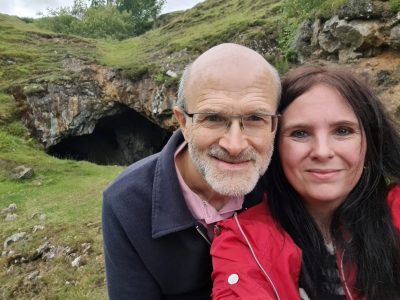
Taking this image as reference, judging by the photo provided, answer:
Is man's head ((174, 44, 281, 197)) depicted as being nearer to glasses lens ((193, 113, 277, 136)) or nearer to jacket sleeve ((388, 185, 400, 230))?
glasses lens ((193, 113, 277, 136))

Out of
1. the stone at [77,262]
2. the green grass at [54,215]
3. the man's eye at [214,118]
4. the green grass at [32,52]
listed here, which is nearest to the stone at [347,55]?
the green grass at [54,215]

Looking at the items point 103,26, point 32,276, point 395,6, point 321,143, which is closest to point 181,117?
point 321,143

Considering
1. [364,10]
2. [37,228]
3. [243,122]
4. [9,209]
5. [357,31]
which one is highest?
[364,10]

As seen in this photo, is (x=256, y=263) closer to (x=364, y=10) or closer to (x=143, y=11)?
(x=364, y=10)

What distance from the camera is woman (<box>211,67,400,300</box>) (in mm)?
2025

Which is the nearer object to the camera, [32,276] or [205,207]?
[205,207]

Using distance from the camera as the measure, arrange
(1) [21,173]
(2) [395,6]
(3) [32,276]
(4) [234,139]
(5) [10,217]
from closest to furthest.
Result: (4) [234,139] < (3) [32,276] < (5) [10,217] < (2) [395,6] < (1) [21,173]

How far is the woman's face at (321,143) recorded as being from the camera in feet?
7.00

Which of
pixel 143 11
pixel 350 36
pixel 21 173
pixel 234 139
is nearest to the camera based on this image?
pixel 234 139

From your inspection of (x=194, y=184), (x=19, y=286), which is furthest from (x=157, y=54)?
(x=194, y=184)

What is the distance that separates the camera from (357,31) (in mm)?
9336

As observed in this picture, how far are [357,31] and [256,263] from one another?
8.55 m

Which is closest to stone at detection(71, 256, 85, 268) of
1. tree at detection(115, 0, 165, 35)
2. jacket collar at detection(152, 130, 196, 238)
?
jacket collar at detection(152, 130, 196, 238)

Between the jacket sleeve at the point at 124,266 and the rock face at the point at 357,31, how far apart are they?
325 inches
